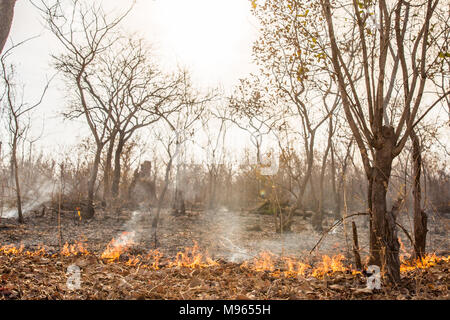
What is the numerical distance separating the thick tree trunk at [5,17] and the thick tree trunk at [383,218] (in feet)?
17.8

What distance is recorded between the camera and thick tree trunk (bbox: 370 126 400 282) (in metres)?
3.47

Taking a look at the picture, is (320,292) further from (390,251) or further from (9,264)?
(9,264)

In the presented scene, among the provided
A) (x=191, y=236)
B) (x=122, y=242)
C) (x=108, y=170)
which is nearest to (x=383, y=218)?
(x=122, y=242)

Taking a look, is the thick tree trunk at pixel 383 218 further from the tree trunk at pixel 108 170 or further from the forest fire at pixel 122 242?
the tree trunk at pixel 108 170

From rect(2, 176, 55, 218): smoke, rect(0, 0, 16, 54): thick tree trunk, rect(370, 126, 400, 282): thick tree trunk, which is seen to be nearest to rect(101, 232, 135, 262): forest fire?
rect(2, 176, 55, 218): smoke

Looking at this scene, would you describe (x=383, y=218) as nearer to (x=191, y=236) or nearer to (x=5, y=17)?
(x=5, y=17)

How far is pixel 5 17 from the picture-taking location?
4.12 meters

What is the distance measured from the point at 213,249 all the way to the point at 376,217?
23.9ft

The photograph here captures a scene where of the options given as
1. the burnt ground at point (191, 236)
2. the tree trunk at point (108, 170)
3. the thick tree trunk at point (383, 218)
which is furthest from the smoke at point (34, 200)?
the thick tree trunk at point (383, 218)

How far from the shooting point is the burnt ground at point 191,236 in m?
9.67

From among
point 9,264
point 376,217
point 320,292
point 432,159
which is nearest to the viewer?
point 320,292

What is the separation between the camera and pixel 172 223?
49.9 feet

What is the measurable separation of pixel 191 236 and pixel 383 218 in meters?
9.89
